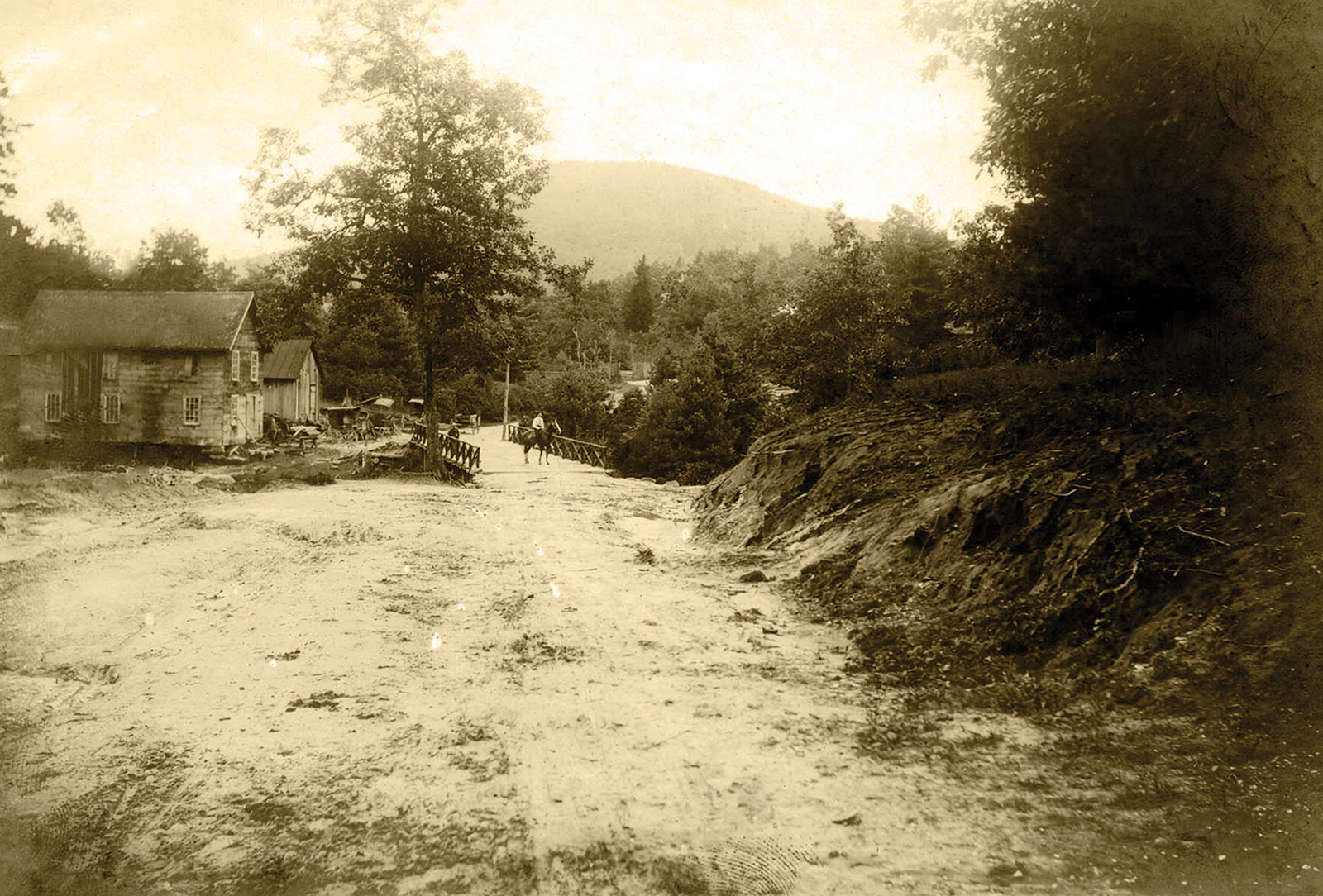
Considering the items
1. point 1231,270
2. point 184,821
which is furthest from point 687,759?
point 1231,270

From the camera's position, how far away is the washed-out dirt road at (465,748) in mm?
3875

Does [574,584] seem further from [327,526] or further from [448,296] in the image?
[448,296]

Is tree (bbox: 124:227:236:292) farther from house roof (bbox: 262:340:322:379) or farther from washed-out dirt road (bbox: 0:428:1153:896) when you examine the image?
washed-out dirt road (bbox: 0:428:1153:896)

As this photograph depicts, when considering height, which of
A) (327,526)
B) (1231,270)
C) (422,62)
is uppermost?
(422,62)

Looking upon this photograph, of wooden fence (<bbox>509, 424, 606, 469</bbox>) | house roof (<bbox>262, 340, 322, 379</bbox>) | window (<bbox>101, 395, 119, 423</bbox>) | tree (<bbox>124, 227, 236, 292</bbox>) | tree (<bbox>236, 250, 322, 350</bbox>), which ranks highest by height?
tree (<bbox>124, 227, 236, 292</bbox>)

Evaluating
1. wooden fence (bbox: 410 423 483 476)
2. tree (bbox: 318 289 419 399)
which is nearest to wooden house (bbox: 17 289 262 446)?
wooden fence (bbox: 410 423 483 476)

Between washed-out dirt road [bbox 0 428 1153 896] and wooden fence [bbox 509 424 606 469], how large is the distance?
23032mm

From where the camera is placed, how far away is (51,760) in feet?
16.3

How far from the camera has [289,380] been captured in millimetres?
51500

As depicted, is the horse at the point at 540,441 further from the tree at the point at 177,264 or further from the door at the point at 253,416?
the tree at the point at 177,264

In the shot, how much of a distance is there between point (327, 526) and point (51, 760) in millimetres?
9531

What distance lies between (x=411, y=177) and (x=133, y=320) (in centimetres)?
1489

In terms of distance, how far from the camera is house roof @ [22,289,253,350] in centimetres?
3054

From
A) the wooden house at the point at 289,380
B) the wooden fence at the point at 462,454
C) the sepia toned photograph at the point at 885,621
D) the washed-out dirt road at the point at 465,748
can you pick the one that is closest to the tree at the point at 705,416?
the wooden fence at the point at 462,454
